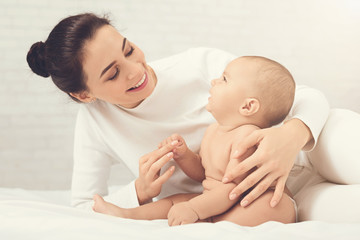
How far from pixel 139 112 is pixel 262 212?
0.61 m

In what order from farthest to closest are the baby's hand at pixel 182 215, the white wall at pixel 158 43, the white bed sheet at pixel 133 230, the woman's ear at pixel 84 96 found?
1. the white wall at pixel 158 43
2. the woman's ear at pixel 84 96
3. the baby's hand at pixel 182 215
4. the white bed sheet at pixel 133 230

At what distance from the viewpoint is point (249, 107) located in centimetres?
129

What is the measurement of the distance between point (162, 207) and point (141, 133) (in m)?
0.33

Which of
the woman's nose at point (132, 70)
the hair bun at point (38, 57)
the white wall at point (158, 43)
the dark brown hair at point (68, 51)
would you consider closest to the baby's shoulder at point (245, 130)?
the woman's nose at point (132, 70)

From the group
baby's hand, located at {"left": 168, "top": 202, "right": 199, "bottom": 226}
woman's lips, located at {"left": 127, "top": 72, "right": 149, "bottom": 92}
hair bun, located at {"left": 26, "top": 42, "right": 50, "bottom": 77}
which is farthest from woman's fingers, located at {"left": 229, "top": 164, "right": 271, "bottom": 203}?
hair bun, located at {"left": 26, "top": 42, "right": 50, "bottom": 77}

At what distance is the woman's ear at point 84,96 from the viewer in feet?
4.84

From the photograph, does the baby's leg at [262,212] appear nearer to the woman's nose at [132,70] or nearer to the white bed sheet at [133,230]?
the white bed sheet at [133,230]

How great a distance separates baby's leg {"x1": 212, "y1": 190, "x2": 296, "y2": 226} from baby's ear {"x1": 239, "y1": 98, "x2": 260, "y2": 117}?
0.23 metres

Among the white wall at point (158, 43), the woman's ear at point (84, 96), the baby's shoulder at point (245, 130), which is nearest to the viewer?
the baby's shoulder at point (245, 130)

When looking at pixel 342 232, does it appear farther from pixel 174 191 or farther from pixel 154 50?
pixel 154 50

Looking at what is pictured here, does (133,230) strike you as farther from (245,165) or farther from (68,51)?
(68,51)

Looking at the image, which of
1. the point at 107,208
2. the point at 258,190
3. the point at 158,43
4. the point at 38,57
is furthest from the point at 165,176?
the point at 158,43

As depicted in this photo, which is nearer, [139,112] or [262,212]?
[262,212]

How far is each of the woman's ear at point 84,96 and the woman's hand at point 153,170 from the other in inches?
11.9
